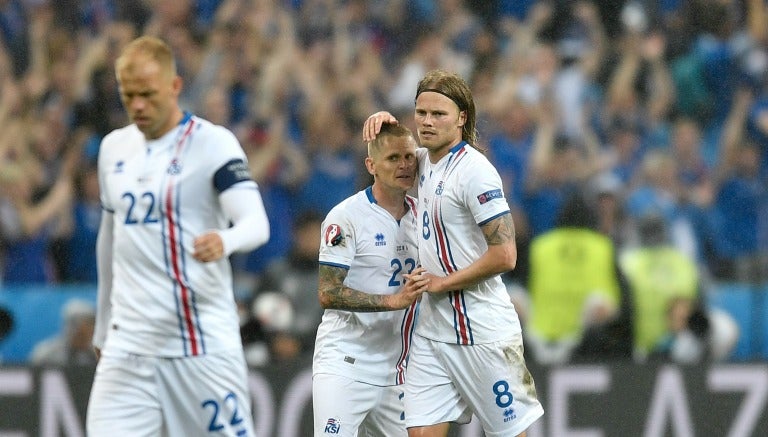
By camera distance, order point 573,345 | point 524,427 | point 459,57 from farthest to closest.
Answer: point 459,57, point 573,345, point 524,427

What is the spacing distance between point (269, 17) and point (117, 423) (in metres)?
8.21

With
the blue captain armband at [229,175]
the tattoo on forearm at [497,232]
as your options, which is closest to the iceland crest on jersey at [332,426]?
the tattoo on forearm at [497,232]

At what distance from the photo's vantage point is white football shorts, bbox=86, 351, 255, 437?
5.62 meters

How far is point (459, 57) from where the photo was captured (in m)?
13.5

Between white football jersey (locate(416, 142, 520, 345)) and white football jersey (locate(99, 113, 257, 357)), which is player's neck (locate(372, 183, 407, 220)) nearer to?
white football jersey (locate(416, 142, 520, 345))

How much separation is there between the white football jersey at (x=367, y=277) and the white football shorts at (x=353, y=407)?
0.05 meters

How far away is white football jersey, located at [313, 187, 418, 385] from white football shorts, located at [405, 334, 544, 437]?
0.61 feet

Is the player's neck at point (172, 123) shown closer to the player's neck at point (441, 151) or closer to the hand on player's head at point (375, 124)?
the hand on player's head at point (375, 124)

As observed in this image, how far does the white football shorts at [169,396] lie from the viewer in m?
5.62

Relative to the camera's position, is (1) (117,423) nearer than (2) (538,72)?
Yes

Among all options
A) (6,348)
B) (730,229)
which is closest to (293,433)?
(6,348)

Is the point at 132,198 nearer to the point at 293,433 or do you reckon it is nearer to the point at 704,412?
the point at 293,433

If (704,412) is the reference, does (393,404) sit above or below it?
above

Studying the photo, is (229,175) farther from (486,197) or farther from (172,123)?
(486,197)
